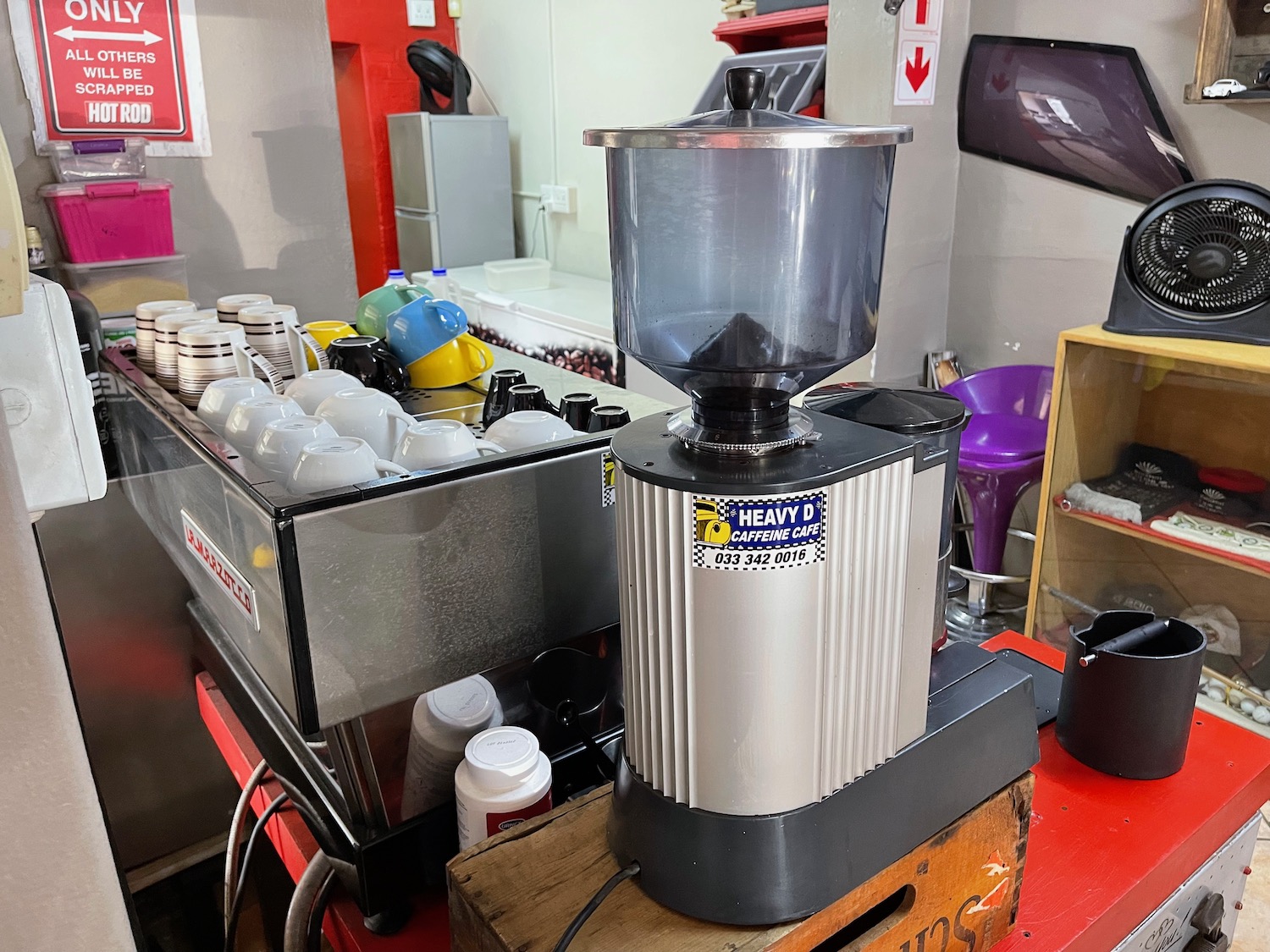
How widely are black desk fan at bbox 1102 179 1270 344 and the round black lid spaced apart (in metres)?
1.56

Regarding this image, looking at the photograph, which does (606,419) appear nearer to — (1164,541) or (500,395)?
(500,395)

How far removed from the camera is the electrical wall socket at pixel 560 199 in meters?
4.55

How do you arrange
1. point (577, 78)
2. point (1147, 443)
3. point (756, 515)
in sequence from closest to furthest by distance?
point (756, 515), point (1147, 443), point (577, 78)

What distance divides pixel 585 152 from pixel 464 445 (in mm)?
3665

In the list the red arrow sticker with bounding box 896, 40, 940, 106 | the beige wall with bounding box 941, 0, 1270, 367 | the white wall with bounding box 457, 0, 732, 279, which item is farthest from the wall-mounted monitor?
the white wall with bounding box 457, 0, 732, 279

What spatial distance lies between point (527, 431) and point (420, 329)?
0.47 meters

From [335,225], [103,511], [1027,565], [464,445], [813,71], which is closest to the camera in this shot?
[464,445]

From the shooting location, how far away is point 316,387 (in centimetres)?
114

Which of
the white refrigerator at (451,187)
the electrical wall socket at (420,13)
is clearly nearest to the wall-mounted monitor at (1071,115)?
the white refrigerator at (451,187)

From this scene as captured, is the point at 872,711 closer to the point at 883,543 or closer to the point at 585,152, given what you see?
the point at 883,543

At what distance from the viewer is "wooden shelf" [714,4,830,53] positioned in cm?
274

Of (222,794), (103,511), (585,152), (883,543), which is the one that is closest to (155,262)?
(103,511)

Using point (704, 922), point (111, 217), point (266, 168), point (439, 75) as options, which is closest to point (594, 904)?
point (704, 922)

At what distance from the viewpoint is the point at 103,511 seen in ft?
5.36
